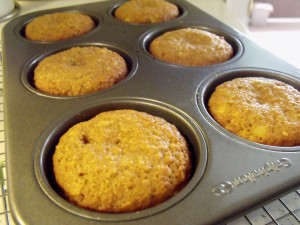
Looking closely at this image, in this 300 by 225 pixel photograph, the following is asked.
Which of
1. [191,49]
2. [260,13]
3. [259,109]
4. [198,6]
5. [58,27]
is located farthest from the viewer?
[260,13]

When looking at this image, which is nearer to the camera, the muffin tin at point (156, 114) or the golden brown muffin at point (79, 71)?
the muffin tin at point (156, 114)

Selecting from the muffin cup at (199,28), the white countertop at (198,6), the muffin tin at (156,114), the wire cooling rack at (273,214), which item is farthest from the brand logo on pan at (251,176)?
the white countertop at (198,6)

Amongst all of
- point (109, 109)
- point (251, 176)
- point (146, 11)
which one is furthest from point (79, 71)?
point (251, 176)

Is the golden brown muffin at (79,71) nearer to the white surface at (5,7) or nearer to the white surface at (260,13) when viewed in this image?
the white surface at (5,7)

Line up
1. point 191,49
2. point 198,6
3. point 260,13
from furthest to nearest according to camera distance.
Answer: point 260,13
point 198,6
point 191,49

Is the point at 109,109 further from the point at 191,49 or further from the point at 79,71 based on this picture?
the point at 191,49

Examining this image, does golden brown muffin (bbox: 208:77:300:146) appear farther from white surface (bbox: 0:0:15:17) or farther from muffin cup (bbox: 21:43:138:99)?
white surface (bbox: 0:0:15:17)

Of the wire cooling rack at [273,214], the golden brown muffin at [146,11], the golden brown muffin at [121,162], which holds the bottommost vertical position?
the wire cooling rack at [273,214]

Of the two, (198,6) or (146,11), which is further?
(198,6)
